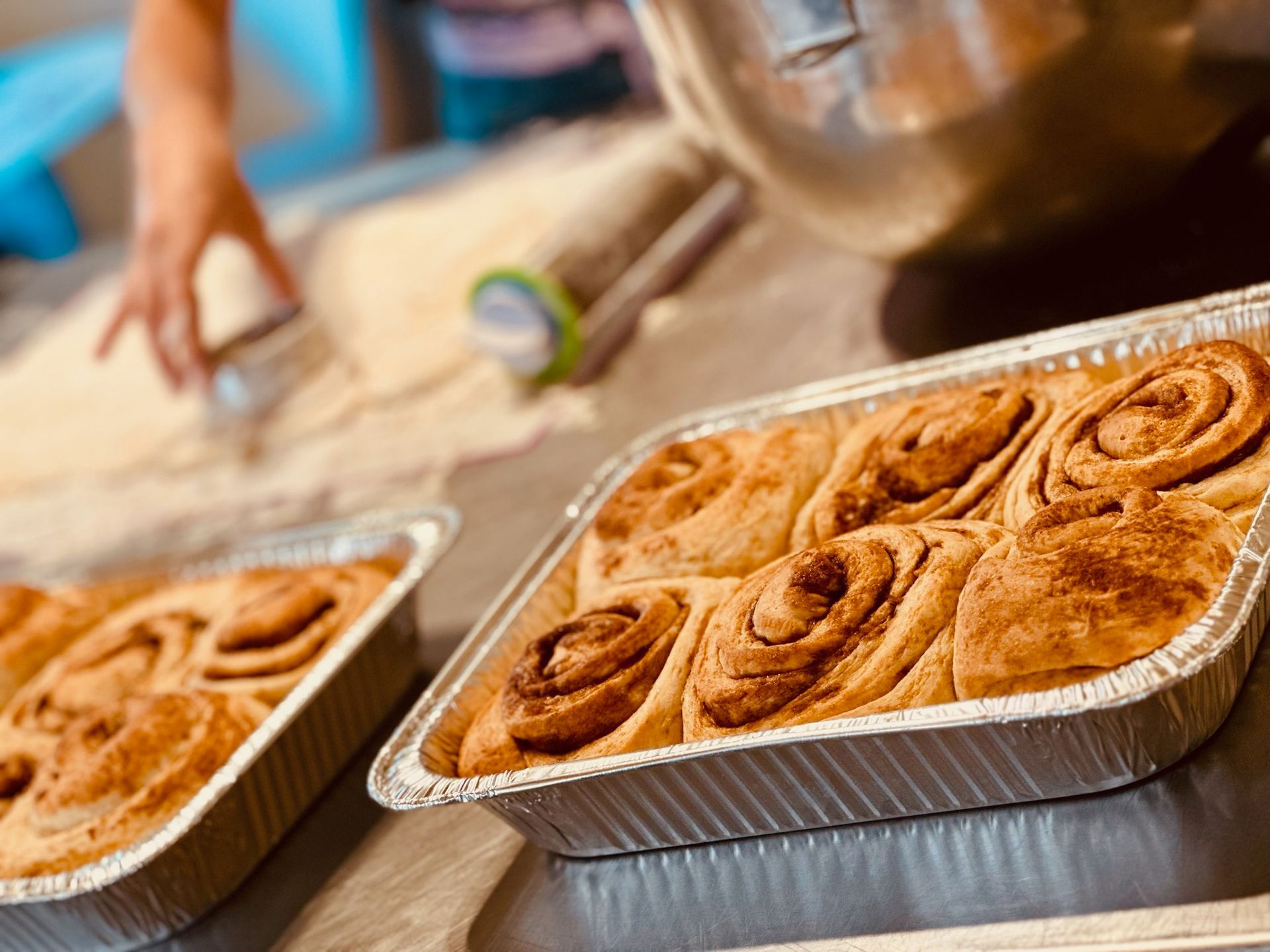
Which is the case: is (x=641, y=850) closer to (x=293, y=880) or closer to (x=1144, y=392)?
(x=293, y=880)

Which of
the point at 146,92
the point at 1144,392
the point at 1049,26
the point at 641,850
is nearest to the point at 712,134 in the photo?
the point at 1049,26

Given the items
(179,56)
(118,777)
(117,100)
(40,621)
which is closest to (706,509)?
(118,777)

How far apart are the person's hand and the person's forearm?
4cm

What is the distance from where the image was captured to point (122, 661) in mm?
1933

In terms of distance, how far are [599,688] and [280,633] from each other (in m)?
0.69

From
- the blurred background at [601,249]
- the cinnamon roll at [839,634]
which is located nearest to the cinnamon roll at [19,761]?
the blurred background at [601,249]

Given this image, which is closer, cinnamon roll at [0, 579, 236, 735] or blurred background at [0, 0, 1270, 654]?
blurred background at [0, 0, 1270, 654]

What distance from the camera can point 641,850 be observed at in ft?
4.44

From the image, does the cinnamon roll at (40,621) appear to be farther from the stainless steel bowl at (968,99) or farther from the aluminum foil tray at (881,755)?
the stainless steel bowl at (968,99)

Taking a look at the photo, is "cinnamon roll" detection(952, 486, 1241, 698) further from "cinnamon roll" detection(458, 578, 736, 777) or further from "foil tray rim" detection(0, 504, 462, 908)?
"foil tray rim" detection(0, 504, 462, 908)

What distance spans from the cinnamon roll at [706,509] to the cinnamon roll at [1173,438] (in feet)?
1.04

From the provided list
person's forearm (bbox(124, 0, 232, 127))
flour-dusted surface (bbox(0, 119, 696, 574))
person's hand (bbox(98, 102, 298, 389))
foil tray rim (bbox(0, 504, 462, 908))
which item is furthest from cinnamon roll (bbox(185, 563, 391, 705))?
person's forearm (bbox(124, 0, 232, 127))

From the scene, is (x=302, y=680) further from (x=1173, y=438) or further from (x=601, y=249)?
(x=601, y=249)

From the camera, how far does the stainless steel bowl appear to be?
1628mm
